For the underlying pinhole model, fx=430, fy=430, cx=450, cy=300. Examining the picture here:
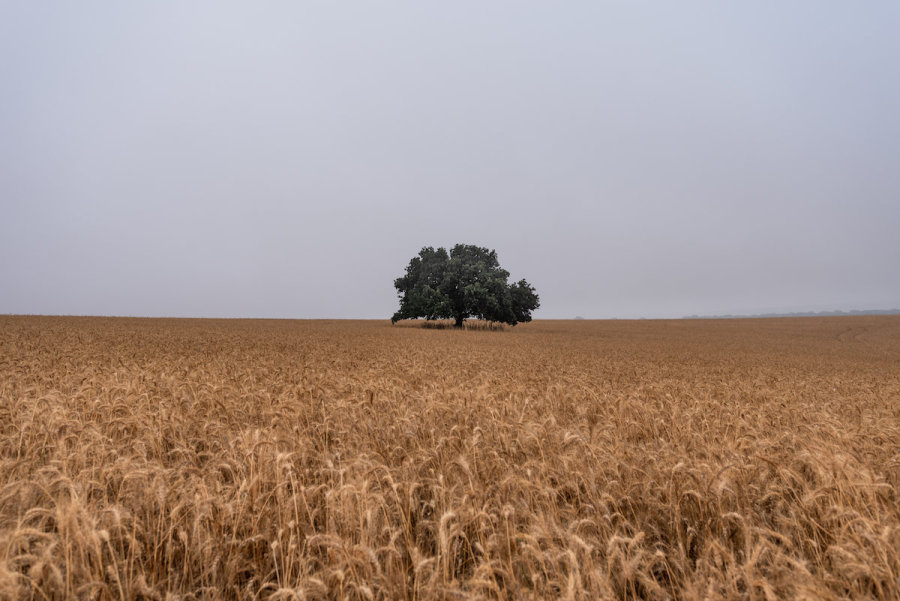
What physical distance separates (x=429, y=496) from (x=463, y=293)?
46.5 meters

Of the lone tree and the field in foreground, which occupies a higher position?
the lone tree

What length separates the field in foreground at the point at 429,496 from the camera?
8.12 ft

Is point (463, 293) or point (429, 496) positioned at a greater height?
point (463, 293)

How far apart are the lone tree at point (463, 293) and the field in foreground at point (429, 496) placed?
39.5 meters

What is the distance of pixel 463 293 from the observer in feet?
165

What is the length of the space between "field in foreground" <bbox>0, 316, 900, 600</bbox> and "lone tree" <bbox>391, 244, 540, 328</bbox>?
39.5 m

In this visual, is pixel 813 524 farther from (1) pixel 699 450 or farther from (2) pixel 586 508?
(1) pixel 699 450

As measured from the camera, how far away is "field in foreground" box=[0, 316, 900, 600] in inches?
97.4

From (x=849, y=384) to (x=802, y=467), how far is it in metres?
12.1

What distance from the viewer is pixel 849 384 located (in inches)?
531

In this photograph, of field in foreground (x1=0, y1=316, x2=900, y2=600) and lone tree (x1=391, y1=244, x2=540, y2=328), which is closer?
field in foreground (x1=0, y1=316, x2=900, y2=600)

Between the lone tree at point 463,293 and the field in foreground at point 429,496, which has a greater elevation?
the lone tree at point 463,293

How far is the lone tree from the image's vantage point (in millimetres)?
49125

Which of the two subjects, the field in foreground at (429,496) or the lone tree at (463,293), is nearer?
the field in foreground at (429,496)
